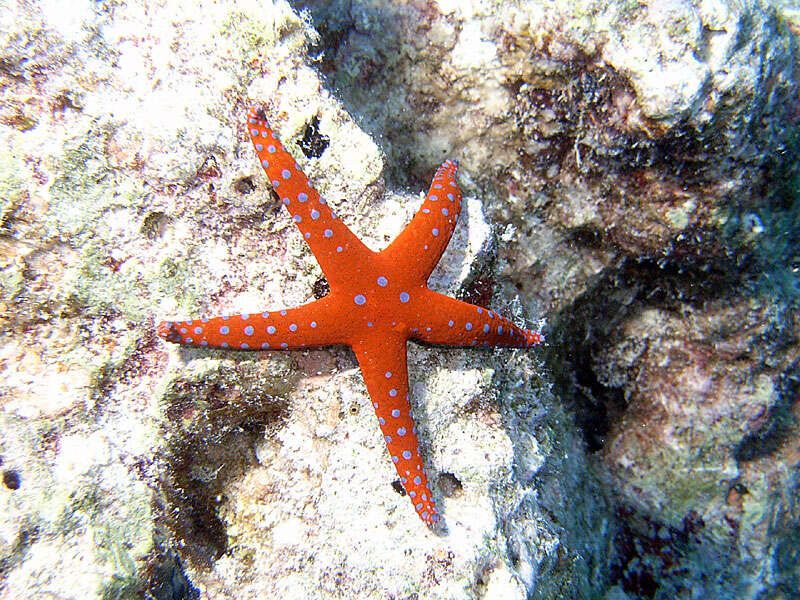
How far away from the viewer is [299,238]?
354 cm

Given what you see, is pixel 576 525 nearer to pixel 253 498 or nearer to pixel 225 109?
pixel 253 498

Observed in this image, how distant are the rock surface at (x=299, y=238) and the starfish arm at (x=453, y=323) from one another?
343 millimetres

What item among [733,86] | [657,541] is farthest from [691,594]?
[733,86]

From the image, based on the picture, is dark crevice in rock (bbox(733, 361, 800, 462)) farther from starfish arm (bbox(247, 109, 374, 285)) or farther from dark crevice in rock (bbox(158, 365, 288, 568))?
dark crevice in rock (bbox(158, 365, 288, 568))

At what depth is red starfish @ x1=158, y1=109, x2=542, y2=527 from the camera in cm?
311

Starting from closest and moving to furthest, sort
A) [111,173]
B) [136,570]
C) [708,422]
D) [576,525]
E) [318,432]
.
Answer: [136,570] → [111,173] → [318,432] → [576,525] → [708,422]

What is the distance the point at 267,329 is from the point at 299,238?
2.68 feet

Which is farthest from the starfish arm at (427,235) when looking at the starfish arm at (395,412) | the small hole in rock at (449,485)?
the small hole in rock at (449,485)

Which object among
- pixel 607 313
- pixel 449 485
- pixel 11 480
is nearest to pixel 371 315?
pixel 449 485

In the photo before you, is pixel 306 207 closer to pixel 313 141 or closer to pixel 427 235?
pixel 313 141

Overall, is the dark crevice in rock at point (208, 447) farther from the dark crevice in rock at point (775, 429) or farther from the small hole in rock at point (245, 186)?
the dark crevice in rock at point (775, 429)

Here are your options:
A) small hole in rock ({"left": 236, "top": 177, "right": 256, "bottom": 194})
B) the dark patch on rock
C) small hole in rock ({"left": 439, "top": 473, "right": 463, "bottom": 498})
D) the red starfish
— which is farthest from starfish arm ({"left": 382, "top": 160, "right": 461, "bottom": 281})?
small hole in rock ({"left": 439, "top": 473, "right": 463, "bottom": 498})

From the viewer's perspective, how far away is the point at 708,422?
5281 millimetres

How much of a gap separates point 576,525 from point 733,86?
165 inches
